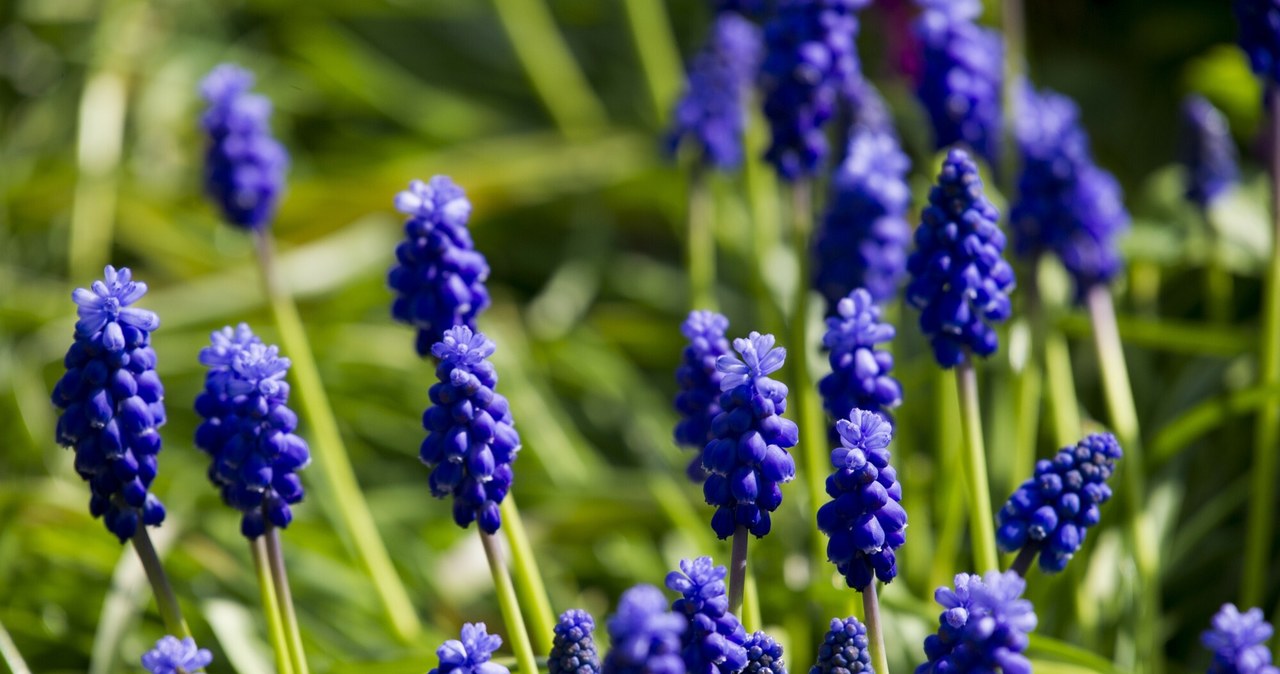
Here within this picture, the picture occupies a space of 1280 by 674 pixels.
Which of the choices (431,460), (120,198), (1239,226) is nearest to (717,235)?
(1239,226)

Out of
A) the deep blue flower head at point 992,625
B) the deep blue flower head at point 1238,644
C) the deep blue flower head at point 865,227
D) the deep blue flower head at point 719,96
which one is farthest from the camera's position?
the deep blue flower head at point 719,96

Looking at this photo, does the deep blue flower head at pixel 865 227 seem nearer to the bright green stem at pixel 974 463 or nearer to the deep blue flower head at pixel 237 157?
the bright green stem at pixel 974 463

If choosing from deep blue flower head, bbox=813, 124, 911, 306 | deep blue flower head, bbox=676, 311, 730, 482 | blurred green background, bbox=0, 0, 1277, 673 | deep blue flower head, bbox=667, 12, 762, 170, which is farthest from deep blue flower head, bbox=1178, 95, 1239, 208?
deep blue flower head, bbox=676, 311, 730, 482

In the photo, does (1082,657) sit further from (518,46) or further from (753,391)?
(518,46)

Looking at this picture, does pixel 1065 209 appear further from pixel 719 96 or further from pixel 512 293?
pixel 512 293

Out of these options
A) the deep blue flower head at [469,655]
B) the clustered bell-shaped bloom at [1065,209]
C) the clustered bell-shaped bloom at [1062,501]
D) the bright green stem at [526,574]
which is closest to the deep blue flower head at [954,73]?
the clustered bell-shaped bloom at [1065,209]

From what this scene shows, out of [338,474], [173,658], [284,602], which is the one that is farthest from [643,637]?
[338,474]
